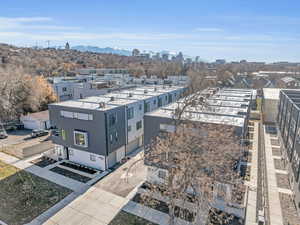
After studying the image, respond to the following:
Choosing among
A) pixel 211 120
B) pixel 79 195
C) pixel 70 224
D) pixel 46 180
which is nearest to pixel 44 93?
pixel 46 180

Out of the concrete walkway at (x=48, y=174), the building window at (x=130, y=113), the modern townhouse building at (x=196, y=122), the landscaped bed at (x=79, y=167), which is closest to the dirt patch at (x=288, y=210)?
the modern townhouse building at (x=196, y=122)

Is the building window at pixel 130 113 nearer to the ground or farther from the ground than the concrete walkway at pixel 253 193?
farther from the ground

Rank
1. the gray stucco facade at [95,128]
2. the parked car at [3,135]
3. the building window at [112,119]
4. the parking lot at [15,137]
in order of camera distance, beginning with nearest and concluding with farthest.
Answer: the gray stucco facade at [95,128], the building window at [112,119], the parking lot at [15,137], the parked car at [3,135]

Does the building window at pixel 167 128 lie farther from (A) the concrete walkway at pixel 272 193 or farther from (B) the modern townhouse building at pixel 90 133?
(A) the concrete walkway at pixel 272 193

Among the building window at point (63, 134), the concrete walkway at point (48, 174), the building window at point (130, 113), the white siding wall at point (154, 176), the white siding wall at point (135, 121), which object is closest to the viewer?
the white siding wall at point (154, 176)

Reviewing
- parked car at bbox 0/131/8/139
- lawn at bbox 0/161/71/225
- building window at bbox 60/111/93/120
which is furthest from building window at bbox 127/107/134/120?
parked car at bbox 0/131/8/139

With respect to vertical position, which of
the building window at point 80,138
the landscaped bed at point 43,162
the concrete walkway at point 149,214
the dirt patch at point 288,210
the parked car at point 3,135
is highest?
the building window at point 80,138

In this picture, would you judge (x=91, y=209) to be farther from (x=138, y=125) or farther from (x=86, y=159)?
(x=138, y=125)
